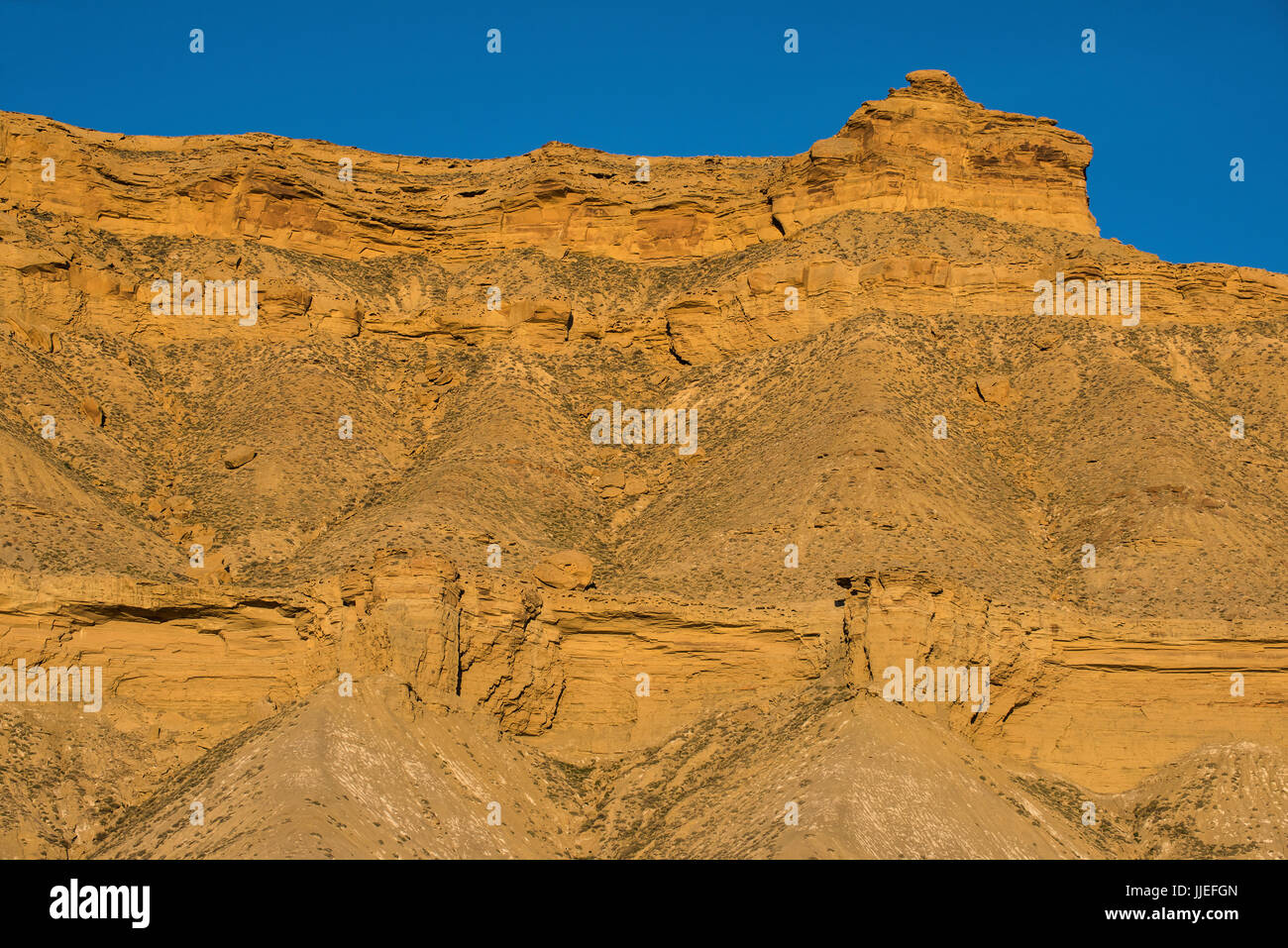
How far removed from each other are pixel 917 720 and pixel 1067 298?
90.4 feet

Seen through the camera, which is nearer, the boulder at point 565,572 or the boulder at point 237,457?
the boulder at point 565,572

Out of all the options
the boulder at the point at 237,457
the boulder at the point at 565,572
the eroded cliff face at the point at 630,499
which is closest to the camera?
the eroded cliff face at the point at 630,499

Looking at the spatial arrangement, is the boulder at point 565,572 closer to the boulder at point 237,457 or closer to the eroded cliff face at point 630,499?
the eroded cliff face at point 630,499

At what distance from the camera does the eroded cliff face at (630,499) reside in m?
45.8

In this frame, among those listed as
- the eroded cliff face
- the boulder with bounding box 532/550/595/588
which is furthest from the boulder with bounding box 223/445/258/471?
the boulder with bounding box 532/550/595/588

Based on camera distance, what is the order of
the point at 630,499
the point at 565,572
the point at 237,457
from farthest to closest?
1. the point at 630,499
2. the point at 237,457
3. the point at 565,572

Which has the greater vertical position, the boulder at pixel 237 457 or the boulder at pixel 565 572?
the boulder at pixel 237 457

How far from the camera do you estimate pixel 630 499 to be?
6297 centimetres

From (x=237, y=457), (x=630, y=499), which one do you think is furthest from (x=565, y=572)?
(x=237, y=457)

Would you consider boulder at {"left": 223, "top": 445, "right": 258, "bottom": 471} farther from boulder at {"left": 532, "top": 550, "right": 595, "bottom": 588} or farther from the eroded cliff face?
boulder at {"left": 532, "top": 550, "right": 595, "bottom": 588}

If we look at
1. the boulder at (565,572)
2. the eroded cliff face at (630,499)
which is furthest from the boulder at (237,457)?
the boulder at (565,572)

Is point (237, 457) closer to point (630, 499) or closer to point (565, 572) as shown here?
point (630, 499)
